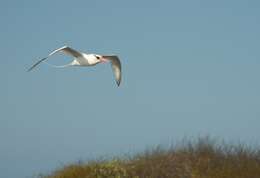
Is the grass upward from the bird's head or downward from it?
downward

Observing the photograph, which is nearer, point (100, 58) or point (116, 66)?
point (100, 58)

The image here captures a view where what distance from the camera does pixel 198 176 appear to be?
52.9ft

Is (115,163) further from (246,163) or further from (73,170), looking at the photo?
(246,163)

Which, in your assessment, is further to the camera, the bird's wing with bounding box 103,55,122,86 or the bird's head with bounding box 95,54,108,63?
A: the bird's wing with bounding box 103,55,122,86

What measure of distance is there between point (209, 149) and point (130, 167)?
2119mm

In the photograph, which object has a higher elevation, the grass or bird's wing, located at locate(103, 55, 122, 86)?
bird's wing, located at locate(103, 55, 122, 86)

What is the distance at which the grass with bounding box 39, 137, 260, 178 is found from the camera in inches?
643

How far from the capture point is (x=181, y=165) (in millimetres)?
16656

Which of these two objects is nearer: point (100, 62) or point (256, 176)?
point (256, 176)

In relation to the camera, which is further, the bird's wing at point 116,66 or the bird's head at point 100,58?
the bird's wing at point 116,66

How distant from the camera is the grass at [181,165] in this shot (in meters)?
16.3

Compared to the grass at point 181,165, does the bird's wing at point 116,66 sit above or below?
above

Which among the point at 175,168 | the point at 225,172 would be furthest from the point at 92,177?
the point at 225,172

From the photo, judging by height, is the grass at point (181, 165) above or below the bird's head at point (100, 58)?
below
